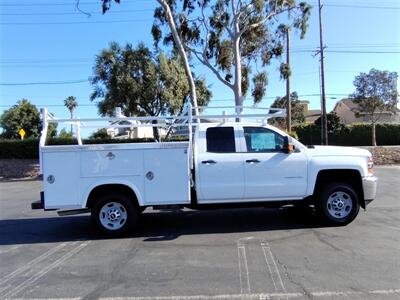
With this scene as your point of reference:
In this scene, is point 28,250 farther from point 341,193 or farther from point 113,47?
point 113,47

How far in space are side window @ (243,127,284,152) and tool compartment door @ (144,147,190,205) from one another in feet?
4.23

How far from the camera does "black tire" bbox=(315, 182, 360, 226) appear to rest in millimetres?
8969

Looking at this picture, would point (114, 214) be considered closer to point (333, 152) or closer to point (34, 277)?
point (34, 277)

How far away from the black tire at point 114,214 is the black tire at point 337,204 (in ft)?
11.6

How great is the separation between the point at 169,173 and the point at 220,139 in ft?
3.94

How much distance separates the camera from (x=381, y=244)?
7.62 metres

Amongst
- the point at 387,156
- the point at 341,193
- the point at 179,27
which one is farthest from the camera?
the point at 387,156

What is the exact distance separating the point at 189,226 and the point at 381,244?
144 inches

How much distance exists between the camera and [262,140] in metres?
9.01

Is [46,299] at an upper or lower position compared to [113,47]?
lower

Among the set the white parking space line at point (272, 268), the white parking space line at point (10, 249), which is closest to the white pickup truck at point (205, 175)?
the white parking space line at point (10, 249)

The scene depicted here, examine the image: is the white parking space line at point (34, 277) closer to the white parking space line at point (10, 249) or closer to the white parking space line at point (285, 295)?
the white parking space line at point (10, 249)

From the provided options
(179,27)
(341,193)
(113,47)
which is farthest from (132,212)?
(113,47)

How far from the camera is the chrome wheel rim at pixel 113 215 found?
8633 mm
